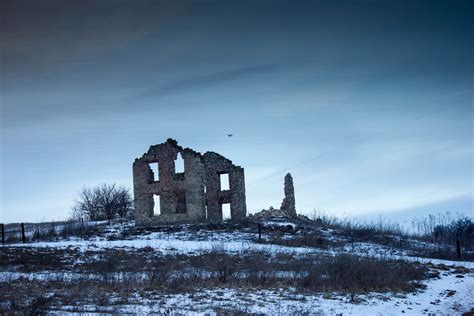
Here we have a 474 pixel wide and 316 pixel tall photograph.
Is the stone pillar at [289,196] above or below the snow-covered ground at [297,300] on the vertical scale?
above

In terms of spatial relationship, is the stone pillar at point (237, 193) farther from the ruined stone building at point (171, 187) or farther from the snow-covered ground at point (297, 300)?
the snow-covered ground at point (297, 300)

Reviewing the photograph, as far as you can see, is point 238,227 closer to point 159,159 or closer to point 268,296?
point 159,159

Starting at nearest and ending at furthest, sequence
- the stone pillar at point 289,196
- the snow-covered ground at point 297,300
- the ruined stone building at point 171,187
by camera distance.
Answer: the snow-covered ground at point 297,300 < the ruined stone building at point 171,187 < the stone pillar at point 289,196

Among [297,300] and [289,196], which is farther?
[289,196]

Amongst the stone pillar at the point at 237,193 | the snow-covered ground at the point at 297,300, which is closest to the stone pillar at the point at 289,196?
the stone pillar at the point at 237,193

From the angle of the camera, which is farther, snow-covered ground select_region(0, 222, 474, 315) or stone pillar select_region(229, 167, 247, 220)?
stone pillar select_region(229, 167, 247, 220)

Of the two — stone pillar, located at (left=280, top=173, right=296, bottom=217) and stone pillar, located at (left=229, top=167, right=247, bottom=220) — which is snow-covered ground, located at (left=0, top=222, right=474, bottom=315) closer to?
stone pillar, located at (left=229, top=167, right=247, bottom=220)

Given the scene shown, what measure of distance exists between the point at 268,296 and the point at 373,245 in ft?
49.8

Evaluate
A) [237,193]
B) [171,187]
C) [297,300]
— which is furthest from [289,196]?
[297,300]

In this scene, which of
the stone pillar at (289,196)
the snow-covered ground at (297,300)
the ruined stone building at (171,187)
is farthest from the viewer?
the stone pillar at (289,196)

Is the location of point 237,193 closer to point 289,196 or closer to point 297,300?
point 289,196

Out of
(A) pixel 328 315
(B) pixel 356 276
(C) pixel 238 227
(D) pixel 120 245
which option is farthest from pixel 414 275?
(C) pixel 238 227

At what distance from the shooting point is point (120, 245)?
912 inches

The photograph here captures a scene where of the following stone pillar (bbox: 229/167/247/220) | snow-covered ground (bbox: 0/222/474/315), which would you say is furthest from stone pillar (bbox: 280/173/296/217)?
snow-covered ground (bbox: 0/222/474/315)
